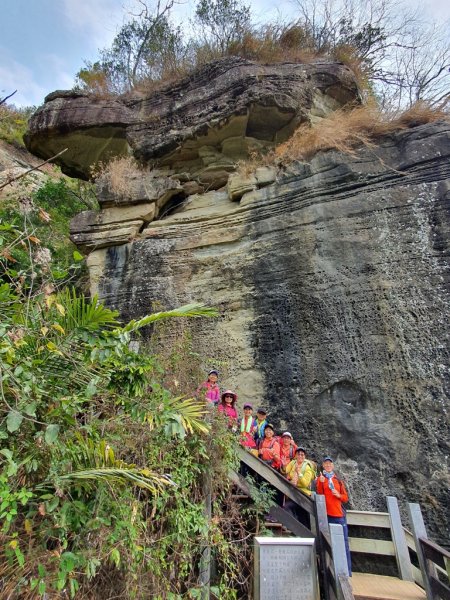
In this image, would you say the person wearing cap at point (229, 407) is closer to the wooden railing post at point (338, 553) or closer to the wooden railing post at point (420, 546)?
the wooden railing post at point (338, 553)

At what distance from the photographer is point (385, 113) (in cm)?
765

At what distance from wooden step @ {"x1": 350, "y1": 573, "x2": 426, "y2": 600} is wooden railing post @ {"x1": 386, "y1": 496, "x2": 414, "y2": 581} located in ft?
0.27

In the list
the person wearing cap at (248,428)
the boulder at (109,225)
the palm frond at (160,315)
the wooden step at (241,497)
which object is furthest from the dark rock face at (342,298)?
the palm frond at (160,315)

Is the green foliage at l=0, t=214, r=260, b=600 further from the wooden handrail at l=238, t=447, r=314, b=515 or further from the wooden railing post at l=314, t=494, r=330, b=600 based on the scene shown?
the wooden railing post at l=314, t=494, r=330, b=600

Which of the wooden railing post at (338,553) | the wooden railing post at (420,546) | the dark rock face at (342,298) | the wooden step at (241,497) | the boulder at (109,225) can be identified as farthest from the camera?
the boulder at (109,225)

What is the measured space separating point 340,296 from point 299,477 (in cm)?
276

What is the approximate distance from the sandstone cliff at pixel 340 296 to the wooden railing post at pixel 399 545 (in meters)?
A: 0.85

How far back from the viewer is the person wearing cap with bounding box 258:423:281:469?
4945mm

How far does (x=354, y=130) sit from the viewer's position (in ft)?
24.8

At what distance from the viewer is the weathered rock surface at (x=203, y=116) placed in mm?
8617

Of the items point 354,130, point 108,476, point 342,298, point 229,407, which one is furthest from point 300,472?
point 354,130

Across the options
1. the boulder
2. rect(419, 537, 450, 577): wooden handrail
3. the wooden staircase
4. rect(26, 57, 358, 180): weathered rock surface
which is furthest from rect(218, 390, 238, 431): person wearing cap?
rect(26, 57, 358, 180): weathered rock surface

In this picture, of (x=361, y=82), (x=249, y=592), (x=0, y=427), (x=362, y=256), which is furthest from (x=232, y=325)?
(x=361, y=82)

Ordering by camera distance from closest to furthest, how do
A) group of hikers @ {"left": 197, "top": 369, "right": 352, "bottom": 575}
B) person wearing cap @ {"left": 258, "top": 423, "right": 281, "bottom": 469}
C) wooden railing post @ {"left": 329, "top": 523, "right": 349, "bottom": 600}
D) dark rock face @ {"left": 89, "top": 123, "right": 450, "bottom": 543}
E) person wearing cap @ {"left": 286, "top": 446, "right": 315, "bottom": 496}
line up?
1. wooden railing post @ {"left": 329, "top": 523, "right": 349, "bottom": 600}
2. group of hikers @ {"left": 197, "top": 369, "right": 352, "bottom": 575}
3. person wearing cap @ {"left": 286, "top": 446, "right": 315, "bottom": 496}
4. person wearing cap @ {"left": 258, "top": 423, "right": 281, "bottom": 469}
5. dark rock face @ {"left": 89, "top": 123, "right": 450, "bottom": 543}
